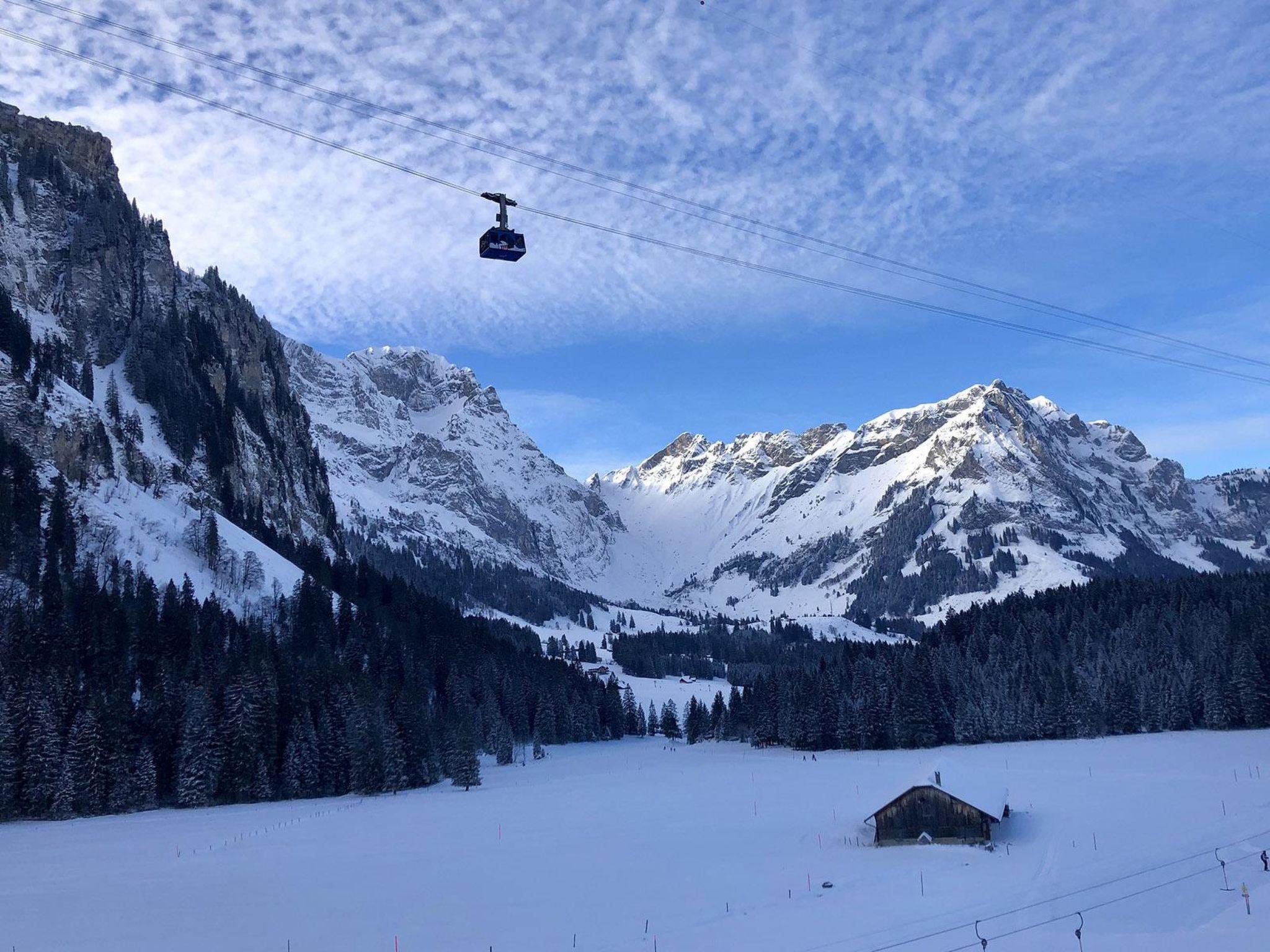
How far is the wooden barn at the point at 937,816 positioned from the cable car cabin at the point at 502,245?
4186 centimetres

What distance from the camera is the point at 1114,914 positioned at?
37.7 meters

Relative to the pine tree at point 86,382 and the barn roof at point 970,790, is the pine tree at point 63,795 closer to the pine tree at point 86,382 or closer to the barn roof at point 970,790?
the barn roof at point 970,790

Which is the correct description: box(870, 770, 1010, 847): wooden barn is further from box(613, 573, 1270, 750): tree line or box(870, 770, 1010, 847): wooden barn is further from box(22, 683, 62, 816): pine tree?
box(613, 573, 1270, 750): tree line

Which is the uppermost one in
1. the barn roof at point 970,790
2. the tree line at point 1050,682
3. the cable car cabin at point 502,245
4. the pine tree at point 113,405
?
the pine tree at point 113,405

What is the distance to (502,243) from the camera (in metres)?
32.8

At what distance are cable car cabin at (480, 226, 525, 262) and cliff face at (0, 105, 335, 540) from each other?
9358cm

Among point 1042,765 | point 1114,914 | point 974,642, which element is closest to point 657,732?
point 974,642

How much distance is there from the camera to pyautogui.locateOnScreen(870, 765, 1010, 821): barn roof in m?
56.4

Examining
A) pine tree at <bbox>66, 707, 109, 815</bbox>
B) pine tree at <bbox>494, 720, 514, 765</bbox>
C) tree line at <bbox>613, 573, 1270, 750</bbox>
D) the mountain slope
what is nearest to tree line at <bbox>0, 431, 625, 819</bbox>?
pine tree at <bbox>66, 707, 109, 815</bbox>

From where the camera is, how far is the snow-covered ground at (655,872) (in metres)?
36.4

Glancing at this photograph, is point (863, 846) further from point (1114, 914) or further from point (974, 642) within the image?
point (974, 642)

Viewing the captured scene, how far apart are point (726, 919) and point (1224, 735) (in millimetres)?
80777

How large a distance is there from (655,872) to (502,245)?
32995mm

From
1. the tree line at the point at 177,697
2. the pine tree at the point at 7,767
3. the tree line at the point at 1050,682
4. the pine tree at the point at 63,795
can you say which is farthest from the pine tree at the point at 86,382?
the tree line at the point at 1050,682
